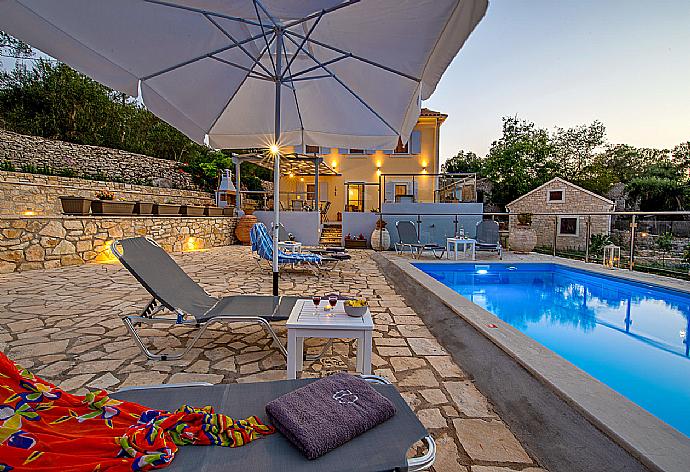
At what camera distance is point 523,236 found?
10656mm

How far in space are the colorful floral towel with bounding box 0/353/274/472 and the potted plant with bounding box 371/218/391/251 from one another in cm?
1022

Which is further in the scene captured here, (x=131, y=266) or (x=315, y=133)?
(x=315, y=133)

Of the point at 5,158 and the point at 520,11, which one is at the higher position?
the point at 520,11

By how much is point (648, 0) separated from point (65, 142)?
20.8 m

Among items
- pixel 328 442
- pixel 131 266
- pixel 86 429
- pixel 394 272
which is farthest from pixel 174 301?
pixel 394 272

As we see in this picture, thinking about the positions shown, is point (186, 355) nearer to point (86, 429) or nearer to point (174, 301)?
point (174, 301)

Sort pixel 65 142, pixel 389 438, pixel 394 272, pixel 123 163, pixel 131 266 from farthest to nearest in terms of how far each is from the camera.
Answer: pixel 123 163 → pixel 65 142 → pixel 394 272 → pixel 131 266 → pixel 389 438

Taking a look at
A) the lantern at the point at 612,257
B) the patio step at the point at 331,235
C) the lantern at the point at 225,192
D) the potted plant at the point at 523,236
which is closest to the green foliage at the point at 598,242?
the lantern at the point at 612,257

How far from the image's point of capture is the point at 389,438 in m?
1.35

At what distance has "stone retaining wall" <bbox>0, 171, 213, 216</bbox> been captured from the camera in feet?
30.9

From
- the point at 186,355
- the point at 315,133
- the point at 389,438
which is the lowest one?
the point at 186,355

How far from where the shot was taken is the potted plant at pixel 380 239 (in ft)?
37.8

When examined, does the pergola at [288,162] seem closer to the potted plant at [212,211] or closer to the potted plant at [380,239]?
the potted plant at [212,211]

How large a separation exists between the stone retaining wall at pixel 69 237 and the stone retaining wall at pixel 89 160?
6122mm
